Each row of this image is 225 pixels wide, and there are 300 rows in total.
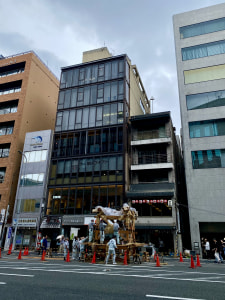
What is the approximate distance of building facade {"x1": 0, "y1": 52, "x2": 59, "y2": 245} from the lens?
38031 mm

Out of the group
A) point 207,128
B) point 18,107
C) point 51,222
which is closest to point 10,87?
point 18,107

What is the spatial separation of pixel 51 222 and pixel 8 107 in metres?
24.1

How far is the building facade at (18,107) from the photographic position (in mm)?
38031

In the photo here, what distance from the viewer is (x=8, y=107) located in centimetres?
4475

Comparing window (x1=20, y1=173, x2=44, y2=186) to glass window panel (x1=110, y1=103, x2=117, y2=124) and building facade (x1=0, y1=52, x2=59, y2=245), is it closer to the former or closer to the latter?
building facade (x1=0, y1=52, x2=59, y2=245)

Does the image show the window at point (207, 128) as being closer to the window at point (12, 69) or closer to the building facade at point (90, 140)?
the building facade at point (90, 140)

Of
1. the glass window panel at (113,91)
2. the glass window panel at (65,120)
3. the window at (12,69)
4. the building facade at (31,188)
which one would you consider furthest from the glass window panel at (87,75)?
the window at (12,69)

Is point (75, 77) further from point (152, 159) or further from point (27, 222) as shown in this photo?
point (27, 222)

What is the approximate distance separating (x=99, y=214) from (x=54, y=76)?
41900mm

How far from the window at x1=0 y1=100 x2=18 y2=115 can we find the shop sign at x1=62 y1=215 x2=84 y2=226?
2277 cm

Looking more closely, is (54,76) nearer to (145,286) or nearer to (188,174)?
(188,174)

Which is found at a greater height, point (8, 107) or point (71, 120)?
point (8, 107)

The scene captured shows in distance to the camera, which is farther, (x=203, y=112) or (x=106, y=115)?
(x=106, y=115)

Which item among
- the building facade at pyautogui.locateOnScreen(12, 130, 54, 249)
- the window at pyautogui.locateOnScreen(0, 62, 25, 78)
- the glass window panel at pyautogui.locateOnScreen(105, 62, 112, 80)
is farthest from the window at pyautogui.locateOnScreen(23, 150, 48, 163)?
the window at pyautogui.locateOnScreen(0, 62, 25, 78)
